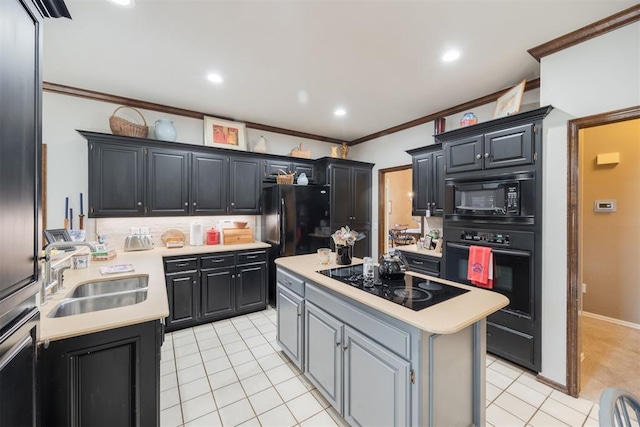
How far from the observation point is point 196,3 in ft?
5.97

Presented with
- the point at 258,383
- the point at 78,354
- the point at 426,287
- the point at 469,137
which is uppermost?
the point at 469,137

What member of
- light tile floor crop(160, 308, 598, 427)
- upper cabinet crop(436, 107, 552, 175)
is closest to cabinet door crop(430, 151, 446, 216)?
upper cabinet crop(436, 107, 552, 175)

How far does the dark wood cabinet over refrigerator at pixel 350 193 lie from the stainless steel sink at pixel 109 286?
2.88m

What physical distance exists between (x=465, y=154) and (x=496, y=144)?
1.00ft

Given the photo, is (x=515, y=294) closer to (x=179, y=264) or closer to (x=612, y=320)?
(x=612, y=320)

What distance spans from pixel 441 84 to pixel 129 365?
3.63 metres

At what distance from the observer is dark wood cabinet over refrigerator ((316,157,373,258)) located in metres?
4.55

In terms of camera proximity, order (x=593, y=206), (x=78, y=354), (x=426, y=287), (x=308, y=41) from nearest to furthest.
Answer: (x=78, y=354) → (x=426, y=287) → (x=308, y=41) → (x=593, y=206)

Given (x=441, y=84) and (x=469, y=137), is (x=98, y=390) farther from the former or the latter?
(x=441, y=84)

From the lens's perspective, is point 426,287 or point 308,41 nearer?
point 426,287

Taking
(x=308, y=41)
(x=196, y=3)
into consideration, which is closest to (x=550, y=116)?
(x=308, y=41)

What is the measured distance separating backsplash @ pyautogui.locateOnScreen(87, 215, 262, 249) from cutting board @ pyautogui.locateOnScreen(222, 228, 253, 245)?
0.24m

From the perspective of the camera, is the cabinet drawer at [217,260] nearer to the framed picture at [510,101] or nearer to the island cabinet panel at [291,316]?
the island cabinet panel at [291,316]

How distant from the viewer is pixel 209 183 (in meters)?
3.75
